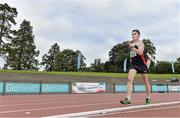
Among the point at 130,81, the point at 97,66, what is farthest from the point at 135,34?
the point at 97,66

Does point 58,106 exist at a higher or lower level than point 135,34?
lower

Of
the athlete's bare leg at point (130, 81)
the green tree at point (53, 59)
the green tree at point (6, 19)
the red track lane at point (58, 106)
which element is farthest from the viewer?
the green tree at point (53, 59)

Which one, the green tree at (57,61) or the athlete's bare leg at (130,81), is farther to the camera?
the green tree at (57,61)

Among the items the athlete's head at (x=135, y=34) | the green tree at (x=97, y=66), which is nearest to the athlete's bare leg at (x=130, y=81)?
the athlete's head at (x=135, y=34)

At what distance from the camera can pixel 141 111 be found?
739 centimetres

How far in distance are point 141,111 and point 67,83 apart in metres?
26.9

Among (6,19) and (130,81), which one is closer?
(130,81)

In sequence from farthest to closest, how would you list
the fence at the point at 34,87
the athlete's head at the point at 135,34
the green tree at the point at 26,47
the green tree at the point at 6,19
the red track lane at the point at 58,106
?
the green tree at the point at 26,47
the green tree at the point at 6,19
the fence at the point at 34,87
the athlete's head at the point at 135,34
the red track lane at the point at 58,106

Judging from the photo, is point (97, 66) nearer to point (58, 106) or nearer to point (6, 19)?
point (6, 19)

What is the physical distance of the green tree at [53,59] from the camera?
4144 inches

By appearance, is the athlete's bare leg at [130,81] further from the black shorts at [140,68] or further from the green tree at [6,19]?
the green tree at [6,19]

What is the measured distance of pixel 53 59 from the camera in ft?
362

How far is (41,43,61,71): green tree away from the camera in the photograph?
105 m

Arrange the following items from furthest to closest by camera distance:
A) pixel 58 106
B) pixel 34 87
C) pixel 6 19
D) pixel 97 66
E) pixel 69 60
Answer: pixel 97 66, pixel 69 60, pixel 6 19, pixel 34 87, pixel 58 106
